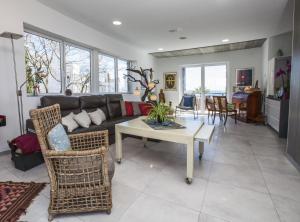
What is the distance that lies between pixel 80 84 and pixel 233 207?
4.08 meters

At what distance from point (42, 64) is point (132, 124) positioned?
2.41m

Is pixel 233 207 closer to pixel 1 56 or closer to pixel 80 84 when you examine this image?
pixel 1 56

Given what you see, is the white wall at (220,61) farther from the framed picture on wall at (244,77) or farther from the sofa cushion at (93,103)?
the sofa cushion at (93,103)

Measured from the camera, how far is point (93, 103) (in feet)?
12.8

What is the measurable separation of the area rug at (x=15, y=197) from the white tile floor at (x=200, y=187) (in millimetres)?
77

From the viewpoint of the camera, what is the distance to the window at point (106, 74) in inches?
201

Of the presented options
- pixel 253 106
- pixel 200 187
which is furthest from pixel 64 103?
pixel 253 106

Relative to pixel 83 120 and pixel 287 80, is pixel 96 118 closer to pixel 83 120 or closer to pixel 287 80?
pixel 83 120

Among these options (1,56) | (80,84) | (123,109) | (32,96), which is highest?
(1,56)

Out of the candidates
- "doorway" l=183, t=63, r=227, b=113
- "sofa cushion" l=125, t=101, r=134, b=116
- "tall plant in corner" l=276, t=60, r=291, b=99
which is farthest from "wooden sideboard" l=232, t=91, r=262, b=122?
"sofa cushion" l=125, t=101, r=134, b=116

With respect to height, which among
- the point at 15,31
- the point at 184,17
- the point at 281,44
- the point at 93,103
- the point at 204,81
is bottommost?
the point at 93,103

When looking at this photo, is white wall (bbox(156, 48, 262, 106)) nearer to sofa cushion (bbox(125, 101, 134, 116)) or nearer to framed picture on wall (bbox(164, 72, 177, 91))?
framed picture on wall (bbox(164, 72, 177, 91))

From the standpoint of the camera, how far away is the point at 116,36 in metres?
4.96

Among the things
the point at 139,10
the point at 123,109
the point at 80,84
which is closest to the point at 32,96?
the point at 80,84
